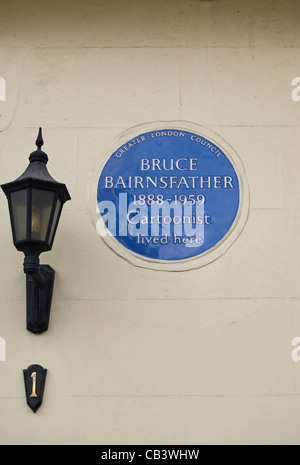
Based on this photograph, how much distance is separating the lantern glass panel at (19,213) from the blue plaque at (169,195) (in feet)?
2.64

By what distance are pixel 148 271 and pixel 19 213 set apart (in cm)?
100

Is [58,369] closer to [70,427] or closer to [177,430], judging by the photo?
[70,427]

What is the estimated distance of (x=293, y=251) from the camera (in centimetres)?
532

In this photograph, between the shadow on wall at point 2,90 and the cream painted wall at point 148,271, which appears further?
the shadow on wall at point 2,90

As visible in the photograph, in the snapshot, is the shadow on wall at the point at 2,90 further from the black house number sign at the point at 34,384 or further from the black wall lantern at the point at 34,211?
the black house number sign at the point at 34,384

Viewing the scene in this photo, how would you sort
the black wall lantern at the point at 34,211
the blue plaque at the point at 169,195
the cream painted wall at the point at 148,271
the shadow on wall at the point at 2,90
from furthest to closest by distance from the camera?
the shadow on wall at the point at 2,90
the blue plaque at the point at 169,195
the cream painted wall at the point at 148,271
the black wall lantern at the point at 34,211

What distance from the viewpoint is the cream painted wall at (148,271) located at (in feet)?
16.2

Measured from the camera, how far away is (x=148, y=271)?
5.27m

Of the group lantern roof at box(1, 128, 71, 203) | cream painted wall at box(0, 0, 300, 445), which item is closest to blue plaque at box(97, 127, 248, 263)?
cream painted wall at box(0, 0, 300, 445)

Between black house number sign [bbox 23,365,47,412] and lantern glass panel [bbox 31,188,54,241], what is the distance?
88 cm

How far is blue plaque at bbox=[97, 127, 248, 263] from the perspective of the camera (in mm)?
5324

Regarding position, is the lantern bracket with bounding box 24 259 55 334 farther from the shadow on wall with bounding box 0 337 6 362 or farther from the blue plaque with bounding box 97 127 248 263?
the blue plaque with bounding box 97 127 248 263

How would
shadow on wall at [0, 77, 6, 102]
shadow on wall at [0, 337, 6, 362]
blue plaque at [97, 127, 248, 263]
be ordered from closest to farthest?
shadow on wall at [0, 337, 6, 362] → blue plaque at [97, 127, 248, 263] → shadow on wall at [0, 77, 6, 102]

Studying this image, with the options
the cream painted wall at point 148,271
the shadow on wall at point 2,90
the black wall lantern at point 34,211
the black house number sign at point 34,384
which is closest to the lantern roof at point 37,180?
the black wall lantern at point 34,211
